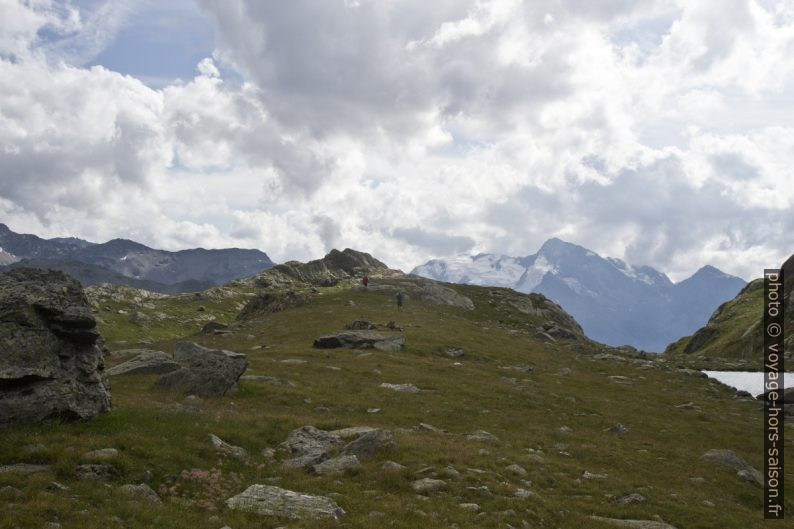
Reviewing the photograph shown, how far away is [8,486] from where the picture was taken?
16531mm

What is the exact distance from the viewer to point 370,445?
26.0m

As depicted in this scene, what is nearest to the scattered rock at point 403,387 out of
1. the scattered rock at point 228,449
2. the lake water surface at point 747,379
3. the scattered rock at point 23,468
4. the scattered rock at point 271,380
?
the scattered rock at point 271,380

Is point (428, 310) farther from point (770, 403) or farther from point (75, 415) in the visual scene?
point (75, 415)

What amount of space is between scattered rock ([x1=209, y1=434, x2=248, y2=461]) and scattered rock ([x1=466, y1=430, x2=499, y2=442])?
14327mm

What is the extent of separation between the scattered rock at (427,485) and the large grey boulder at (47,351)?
14.6 metres

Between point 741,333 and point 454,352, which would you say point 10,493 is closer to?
point 454,352

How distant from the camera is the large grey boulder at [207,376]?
119ft

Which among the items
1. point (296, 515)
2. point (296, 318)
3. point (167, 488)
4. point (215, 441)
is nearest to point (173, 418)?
point (215, 441)

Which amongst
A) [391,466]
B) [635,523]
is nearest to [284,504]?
[391,466]

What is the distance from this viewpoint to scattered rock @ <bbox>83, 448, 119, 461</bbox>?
764 inches

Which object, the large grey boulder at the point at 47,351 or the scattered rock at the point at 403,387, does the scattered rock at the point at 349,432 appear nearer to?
the large grey boulder at the point at 47,351

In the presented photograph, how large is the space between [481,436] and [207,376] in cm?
1915

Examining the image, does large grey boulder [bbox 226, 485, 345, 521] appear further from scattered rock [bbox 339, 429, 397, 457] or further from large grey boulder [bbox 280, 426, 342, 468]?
scattered rock [bbox 339, 429, 397, 457]

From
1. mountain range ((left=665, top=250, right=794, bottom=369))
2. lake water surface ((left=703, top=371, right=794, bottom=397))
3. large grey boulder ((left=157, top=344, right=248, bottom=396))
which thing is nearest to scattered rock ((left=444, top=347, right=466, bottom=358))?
large grey boulder ((left=157, top=344, right=248, bottom=396))
